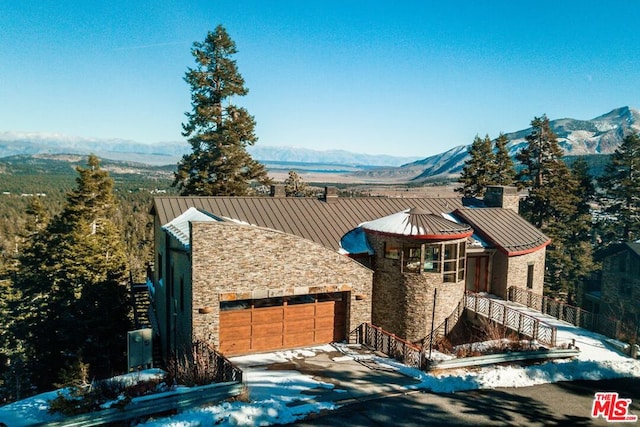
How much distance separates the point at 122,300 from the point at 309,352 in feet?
71.1

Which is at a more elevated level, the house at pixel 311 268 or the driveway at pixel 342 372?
the house at pixel 311 268

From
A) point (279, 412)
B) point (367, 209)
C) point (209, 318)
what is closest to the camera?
point (279, 412)

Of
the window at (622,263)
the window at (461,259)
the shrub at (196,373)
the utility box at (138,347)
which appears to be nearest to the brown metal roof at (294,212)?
the window at (461,259)

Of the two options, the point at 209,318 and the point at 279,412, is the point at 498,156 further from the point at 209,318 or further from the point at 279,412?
the point at 279,412

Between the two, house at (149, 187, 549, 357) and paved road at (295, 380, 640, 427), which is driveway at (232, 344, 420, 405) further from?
house at (149, 187, 549, 357)

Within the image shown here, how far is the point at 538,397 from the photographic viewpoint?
38.8 feet

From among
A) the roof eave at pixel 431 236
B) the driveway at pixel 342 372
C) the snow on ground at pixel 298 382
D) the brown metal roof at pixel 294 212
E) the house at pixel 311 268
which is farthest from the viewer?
the brown metal roof at pixel 294 212

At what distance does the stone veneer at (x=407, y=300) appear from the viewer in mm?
18016

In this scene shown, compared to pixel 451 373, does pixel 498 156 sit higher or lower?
higher

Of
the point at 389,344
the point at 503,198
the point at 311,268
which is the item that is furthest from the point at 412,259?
the point at 503,198

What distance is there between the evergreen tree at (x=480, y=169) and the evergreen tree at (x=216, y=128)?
23.4m

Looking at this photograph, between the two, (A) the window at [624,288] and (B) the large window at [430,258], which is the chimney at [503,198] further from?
(A) the window at [624,288]

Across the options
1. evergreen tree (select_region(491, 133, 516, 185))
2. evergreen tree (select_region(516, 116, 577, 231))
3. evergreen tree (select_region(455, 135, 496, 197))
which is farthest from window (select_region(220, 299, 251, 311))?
evergreen tree (select_region(491, 133, 516, 185))

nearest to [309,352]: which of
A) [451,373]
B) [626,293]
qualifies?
[451,373]
